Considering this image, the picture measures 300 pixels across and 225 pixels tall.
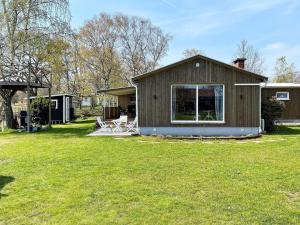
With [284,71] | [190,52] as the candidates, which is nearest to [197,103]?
[284,71]

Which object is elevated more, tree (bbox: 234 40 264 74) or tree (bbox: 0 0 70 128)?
tree (bbox: 234 40 264 74)

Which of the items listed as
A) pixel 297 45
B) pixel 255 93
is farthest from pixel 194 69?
pixel 297 45

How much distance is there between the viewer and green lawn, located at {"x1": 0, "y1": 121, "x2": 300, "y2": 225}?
4820 mm

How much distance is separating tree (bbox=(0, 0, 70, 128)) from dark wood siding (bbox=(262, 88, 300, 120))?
12.3 m

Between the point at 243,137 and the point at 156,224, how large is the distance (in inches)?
388

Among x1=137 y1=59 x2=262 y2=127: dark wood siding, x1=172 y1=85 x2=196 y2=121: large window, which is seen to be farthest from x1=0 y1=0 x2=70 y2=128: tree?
x1=172 y1=85 x2=196 y2=121: large window

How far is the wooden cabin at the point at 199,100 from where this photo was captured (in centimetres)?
1470

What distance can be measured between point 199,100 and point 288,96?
8430 mm

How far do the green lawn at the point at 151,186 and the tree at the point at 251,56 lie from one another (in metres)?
37.7

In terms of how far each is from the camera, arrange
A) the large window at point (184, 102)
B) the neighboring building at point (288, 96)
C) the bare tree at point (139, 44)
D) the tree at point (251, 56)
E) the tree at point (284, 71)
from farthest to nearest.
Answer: the tree at point (251, 56) → the bare tree at point (139, 44) → the tree at point (284, 71) → the neighboring building at point (288, 96) → the large window at point (184, 102)

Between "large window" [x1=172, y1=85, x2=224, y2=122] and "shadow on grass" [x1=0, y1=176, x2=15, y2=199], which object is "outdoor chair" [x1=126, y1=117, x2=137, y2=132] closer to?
"large window" [x1=172, y1=85, x2=224, y2=122]

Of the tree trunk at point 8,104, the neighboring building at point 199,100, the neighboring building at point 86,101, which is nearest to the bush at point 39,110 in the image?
the tree trunk at point 8,104

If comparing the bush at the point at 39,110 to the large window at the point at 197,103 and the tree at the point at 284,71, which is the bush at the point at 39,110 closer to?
the large window at the point at 197,103

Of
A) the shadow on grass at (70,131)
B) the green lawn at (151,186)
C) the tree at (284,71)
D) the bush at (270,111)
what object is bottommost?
the green lawn at (151,186)
